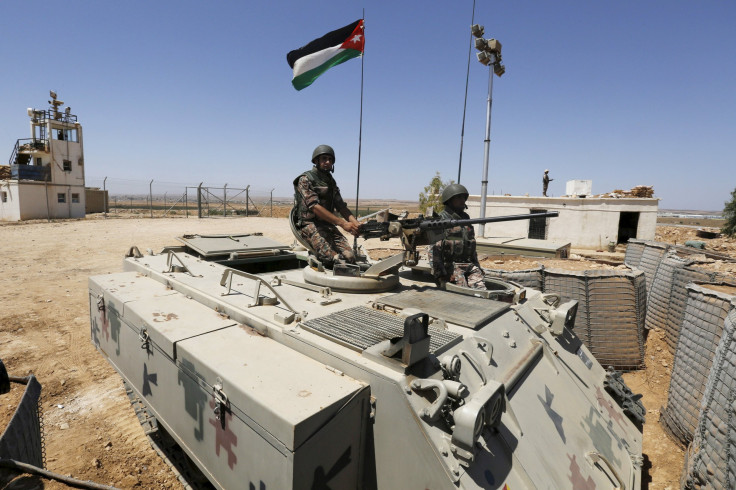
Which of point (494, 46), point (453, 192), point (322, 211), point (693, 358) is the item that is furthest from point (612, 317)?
point (494, 46)

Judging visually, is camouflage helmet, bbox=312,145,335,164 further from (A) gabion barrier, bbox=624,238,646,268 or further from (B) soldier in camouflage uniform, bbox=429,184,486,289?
(A) gabion barrier, bbox=624,238,646,268

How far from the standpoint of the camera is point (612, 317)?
625 cm

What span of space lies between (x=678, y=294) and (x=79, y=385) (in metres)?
8.80

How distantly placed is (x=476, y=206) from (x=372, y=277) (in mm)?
17487

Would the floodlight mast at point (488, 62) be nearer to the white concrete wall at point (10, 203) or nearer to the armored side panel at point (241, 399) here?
the armored side panel at point (241, 399)

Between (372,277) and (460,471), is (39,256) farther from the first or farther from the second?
(460,471)

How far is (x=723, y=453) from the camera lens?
10.9 feet

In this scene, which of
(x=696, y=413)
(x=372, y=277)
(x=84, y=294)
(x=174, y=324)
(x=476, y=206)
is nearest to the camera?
(x=174, y=324)

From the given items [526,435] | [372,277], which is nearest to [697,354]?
[526,435]

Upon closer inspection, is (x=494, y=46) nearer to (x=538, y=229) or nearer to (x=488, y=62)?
(x=488, y=62)

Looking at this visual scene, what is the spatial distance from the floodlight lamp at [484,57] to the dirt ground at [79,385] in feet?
30.7

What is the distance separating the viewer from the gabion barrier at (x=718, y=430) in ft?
10.7

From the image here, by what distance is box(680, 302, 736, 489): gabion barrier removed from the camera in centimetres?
325

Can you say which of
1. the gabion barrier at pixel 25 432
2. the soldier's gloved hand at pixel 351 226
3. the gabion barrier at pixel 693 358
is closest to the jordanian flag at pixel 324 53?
the soldier's gloved hand at pixel 351 226
